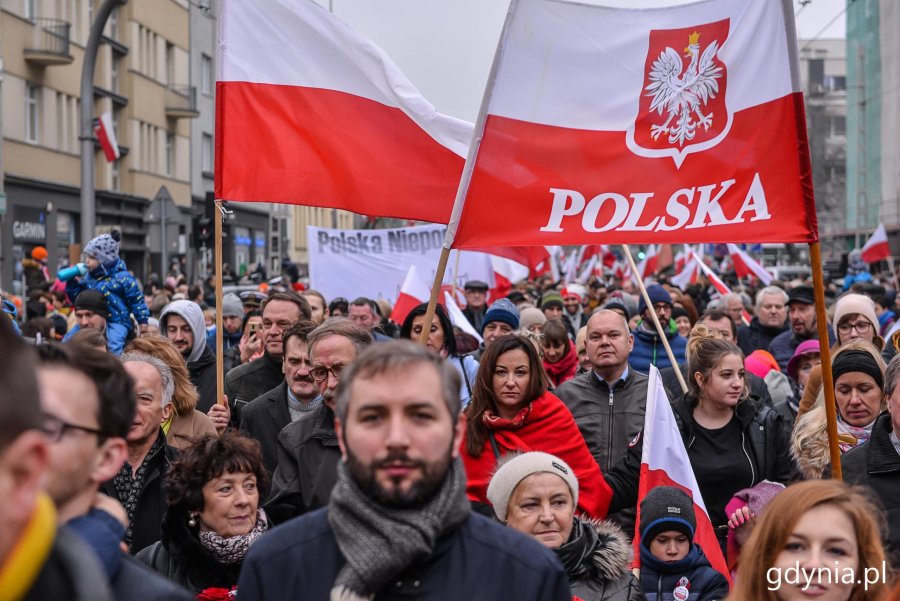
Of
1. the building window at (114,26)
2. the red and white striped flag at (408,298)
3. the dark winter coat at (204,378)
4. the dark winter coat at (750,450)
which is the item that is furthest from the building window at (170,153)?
the dark winter coat at (750,450)

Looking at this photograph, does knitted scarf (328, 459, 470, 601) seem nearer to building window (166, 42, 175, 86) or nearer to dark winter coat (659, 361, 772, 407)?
dark winter coat (659, 361, 772, 407)

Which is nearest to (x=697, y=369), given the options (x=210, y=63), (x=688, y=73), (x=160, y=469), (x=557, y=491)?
(x=688, y=73)

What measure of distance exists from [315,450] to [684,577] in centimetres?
157

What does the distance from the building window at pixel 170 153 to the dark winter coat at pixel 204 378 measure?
139 feet

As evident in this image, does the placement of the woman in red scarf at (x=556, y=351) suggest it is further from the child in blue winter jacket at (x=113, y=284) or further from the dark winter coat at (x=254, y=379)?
the child in blue winter jacket at (x=113, y=284)

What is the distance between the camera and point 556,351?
923cm

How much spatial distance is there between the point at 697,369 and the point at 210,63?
50.9 meters

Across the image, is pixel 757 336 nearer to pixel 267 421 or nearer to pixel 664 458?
pixel 664 458

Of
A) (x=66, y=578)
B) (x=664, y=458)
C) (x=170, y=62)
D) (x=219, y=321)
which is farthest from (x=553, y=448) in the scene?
(x=170, y=62)

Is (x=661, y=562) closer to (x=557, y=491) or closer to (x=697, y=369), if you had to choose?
(x=557, y=491)

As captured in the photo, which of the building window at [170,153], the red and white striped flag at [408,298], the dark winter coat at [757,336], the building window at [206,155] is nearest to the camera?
the dark winter coat at [757,336]

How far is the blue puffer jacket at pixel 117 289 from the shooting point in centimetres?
984

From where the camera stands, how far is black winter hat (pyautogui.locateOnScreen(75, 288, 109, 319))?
892 cm

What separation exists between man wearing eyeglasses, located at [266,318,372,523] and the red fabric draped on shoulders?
0.78 metres
